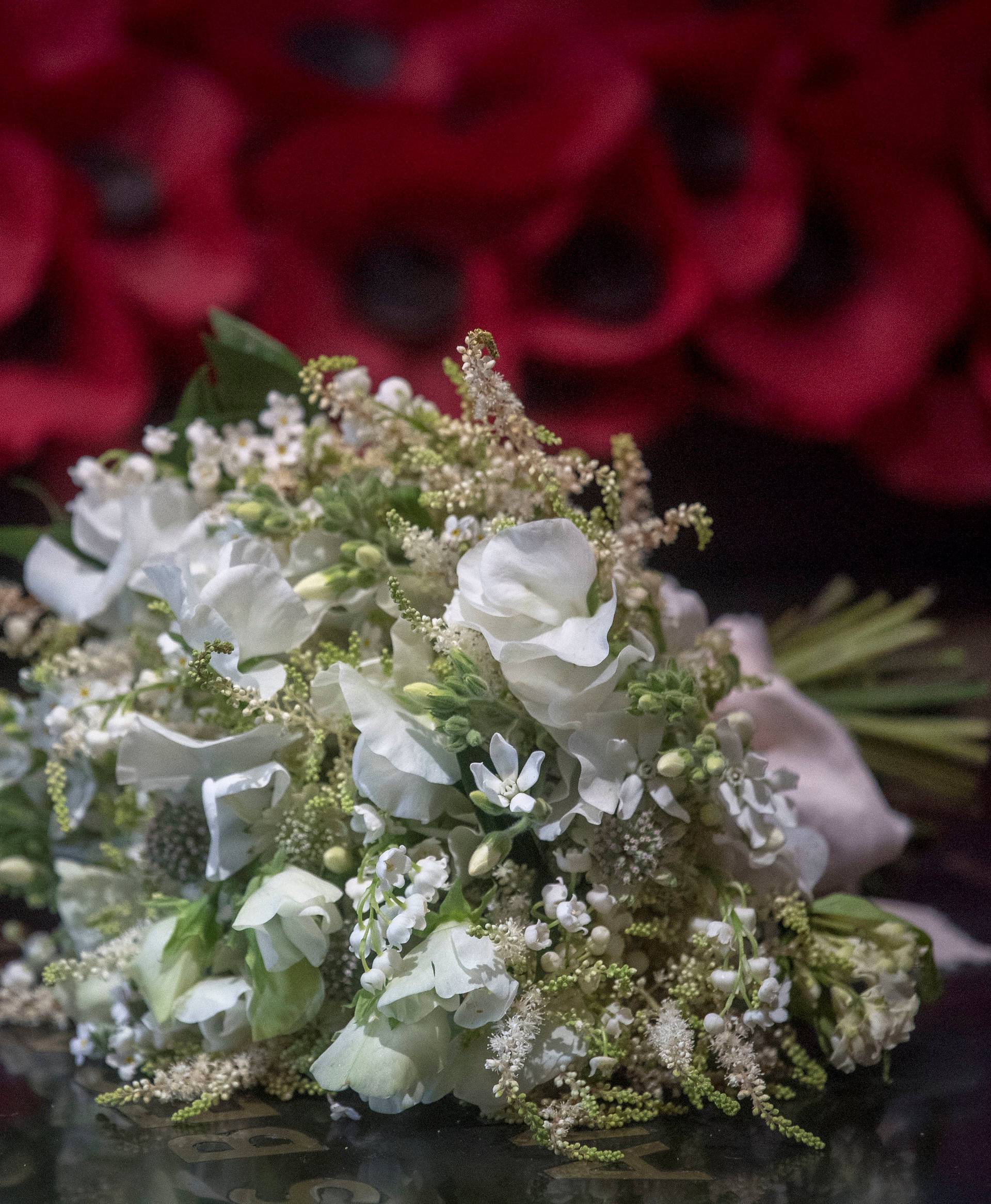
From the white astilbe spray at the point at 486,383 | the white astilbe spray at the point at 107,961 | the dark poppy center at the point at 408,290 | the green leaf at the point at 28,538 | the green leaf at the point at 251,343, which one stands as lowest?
the white astilbe spray at the point at 107,961

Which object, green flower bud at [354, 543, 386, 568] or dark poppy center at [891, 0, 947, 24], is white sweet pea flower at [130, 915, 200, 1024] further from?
dark poppy center at [891, 0, 947, 24]

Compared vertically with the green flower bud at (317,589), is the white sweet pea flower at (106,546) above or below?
above

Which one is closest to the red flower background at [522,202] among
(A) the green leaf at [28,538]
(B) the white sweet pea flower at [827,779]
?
(A) the green leaf at [28,538]

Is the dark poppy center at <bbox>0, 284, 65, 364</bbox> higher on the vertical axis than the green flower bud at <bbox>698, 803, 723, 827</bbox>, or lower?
higher

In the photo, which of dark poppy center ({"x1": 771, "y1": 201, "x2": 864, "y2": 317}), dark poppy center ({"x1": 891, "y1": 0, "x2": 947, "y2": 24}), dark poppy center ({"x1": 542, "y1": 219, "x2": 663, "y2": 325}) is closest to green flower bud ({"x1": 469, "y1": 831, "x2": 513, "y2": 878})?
dark poppy center ({"x1": 542, "y1": 219, "x2": 663, "y2": 325})

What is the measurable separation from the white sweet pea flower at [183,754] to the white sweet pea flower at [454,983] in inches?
5.4

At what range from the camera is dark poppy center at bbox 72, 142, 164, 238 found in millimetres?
1264

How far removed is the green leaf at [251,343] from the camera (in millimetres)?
772

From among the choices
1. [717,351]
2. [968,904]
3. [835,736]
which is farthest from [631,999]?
[717,351]

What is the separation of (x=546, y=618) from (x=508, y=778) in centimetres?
8

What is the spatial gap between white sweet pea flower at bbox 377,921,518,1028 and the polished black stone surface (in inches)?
2.8

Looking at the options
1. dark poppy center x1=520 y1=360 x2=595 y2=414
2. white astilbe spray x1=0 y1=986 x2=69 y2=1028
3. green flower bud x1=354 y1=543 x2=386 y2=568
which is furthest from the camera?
dark poppy center x1=520 y1=360 x2=595 y2=414

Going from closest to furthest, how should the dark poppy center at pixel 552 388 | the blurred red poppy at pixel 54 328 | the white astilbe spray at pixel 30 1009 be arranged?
the white astilbe spray at pixel 30 1009 < the blurred red poppy at pixel 54 328 < the dark poppy center at pixel 552 388

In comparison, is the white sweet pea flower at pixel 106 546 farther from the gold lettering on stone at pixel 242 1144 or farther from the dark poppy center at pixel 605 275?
the dark poppy center at pixel 605 275
